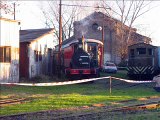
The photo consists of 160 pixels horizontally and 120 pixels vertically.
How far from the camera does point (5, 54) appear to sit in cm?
2695

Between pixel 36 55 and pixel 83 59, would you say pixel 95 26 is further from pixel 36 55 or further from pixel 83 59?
pixel 83 59

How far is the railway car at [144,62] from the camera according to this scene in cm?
3381

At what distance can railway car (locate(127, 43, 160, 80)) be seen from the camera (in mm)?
33812

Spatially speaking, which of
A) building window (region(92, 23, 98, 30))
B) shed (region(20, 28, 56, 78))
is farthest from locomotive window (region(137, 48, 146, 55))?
building window (region(92, 23, 98, 30))

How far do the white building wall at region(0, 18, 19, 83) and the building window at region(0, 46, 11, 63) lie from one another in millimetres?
222

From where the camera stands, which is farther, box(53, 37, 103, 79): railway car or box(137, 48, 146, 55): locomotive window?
box(137, 48, 146, 55): locomotive window

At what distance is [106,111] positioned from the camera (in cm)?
1369

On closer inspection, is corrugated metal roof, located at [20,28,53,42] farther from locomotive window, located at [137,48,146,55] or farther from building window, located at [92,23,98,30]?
building window, located at [92,23,98,30]

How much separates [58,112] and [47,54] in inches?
1041

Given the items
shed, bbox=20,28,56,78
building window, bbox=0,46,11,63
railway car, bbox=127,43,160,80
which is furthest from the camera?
railway car, bbox=127,43,160,80

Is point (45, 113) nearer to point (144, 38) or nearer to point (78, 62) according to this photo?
point (78, 62)

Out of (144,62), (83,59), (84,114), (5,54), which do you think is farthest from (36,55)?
(84,114)

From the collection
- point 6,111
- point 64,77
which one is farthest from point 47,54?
point 6,111

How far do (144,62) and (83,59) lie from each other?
7247 mm
